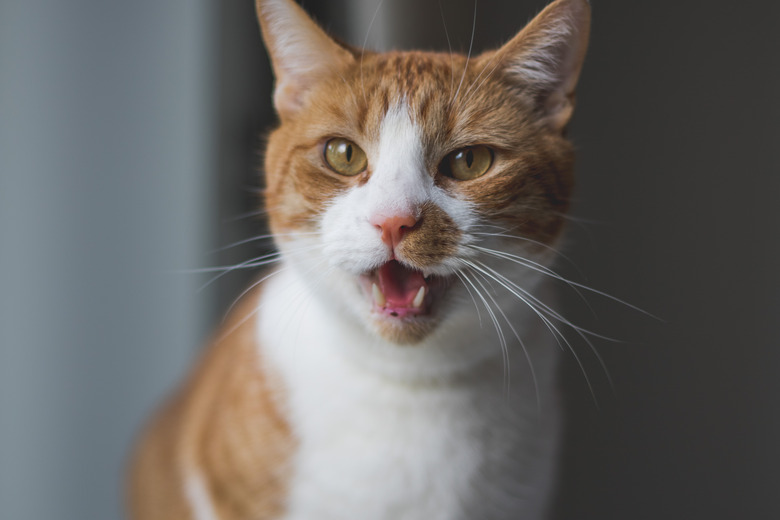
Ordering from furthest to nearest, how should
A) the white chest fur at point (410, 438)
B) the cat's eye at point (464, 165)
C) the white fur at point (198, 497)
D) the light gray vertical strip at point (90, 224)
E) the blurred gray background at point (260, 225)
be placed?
the light gray vertical strip at point (90, 224) → the blurred gray background at point (260, 225) → the white fur at point (198, 497) → the white chest fur at point (410, 438) → the cat's eye at point (464, 165)

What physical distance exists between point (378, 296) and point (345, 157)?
0.71 ft

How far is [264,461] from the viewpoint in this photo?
117 cm

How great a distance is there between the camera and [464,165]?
101cm

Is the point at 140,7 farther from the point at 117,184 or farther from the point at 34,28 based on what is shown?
the point at 117,184

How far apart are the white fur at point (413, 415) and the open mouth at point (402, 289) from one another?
0.17ft

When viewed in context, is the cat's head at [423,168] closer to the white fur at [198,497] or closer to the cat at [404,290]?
the cat at [404,290]

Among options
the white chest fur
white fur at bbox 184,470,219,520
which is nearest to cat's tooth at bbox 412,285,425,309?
the white chest fur

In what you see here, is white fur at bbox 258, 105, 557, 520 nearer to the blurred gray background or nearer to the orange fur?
the orange fur

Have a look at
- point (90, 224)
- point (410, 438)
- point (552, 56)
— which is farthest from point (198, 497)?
point (90, 224)

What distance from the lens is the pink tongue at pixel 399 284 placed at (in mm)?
977

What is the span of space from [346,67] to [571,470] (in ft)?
3.79

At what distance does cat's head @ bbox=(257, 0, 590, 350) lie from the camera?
3.08ft

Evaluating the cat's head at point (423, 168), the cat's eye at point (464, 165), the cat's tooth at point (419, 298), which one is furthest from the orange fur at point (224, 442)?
the cat's eye at point (464, 165)

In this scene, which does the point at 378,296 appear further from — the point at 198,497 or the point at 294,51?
the point at 198,497
